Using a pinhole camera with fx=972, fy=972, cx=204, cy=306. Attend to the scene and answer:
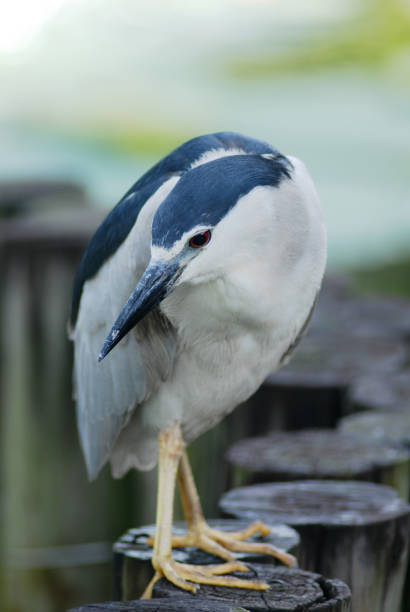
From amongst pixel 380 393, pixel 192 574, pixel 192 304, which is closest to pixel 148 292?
pixel 192 304

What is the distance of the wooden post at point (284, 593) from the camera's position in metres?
2.07

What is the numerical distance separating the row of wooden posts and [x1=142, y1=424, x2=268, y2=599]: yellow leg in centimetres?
5

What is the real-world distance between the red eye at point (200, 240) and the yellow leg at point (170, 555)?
2.40ft

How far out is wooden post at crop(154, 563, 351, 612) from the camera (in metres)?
2.07

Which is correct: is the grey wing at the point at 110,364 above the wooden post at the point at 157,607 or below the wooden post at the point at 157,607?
above

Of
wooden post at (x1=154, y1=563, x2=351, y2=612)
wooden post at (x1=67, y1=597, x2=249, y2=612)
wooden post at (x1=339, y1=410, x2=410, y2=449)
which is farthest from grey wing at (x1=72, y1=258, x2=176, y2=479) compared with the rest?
wooden post at (x1=339, y1=410, x2=410, y2=449)

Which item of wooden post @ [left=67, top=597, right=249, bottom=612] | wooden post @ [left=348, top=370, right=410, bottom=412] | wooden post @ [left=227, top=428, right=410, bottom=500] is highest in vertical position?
wooden post @ [left=348, top=370, right=410, bottom=412]

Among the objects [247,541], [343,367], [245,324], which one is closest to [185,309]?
[245,324]

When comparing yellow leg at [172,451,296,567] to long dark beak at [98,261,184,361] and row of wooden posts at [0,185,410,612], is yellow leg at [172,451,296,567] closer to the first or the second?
row of wooden posts at [0,185,410,612]

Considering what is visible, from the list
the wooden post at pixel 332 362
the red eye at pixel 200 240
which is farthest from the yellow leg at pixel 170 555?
the wooden post at pixel 332 362

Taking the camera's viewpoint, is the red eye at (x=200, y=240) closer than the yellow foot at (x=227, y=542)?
Yes

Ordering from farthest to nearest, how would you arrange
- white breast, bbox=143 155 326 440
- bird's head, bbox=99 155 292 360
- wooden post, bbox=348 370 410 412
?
wooden post, bbox=348 370 410 412 < white breast, bbox=143 155 326 440 < bird's head, bbox=99 155 292 360

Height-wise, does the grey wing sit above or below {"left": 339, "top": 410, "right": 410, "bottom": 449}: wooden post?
above

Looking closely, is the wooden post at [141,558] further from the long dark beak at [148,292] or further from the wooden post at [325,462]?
the long dark beak at [148,292]
